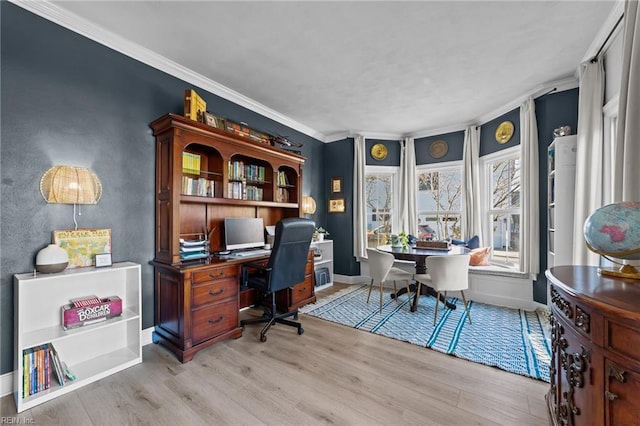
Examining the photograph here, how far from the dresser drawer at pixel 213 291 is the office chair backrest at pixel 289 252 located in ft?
1.26

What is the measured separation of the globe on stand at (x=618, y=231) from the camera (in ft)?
3.49

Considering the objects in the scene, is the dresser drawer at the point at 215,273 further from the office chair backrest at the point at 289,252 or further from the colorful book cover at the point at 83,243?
the colorful book cover at the point at 83,243

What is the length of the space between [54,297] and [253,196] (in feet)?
6.82

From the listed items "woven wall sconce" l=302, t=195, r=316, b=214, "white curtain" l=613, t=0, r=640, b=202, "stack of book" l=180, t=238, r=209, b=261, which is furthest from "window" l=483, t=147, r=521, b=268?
"stack of book" l=180, t=238, r=209, b=261

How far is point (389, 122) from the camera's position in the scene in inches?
169

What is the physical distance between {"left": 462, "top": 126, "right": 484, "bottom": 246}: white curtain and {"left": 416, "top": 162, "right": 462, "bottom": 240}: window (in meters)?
0.26

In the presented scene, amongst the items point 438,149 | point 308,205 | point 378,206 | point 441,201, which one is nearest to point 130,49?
point 308,205

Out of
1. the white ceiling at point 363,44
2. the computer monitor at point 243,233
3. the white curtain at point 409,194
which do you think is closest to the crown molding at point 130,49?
the white ceiling at point 363,44

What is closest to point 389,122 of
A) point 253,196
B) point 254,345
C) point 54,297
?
point 253,196

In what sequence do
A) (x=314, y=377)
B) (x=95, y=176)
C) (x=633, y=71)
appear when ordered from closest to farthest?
(x=633, y=71) → (x=314, y=377) → (x=95, y=176)

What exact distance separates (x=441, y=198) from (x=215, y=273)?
3945 mm

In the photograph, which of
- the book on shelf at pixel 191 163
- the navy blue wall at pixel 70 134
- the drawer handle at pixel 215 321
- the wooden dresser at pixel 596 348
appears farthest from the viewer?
the book on shelf at pixel 191 163

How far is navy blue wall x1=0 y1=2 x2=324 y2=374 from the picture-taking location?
178 centimetres

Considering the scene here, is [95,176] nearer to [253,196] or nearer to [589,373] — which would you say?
[253,196]
